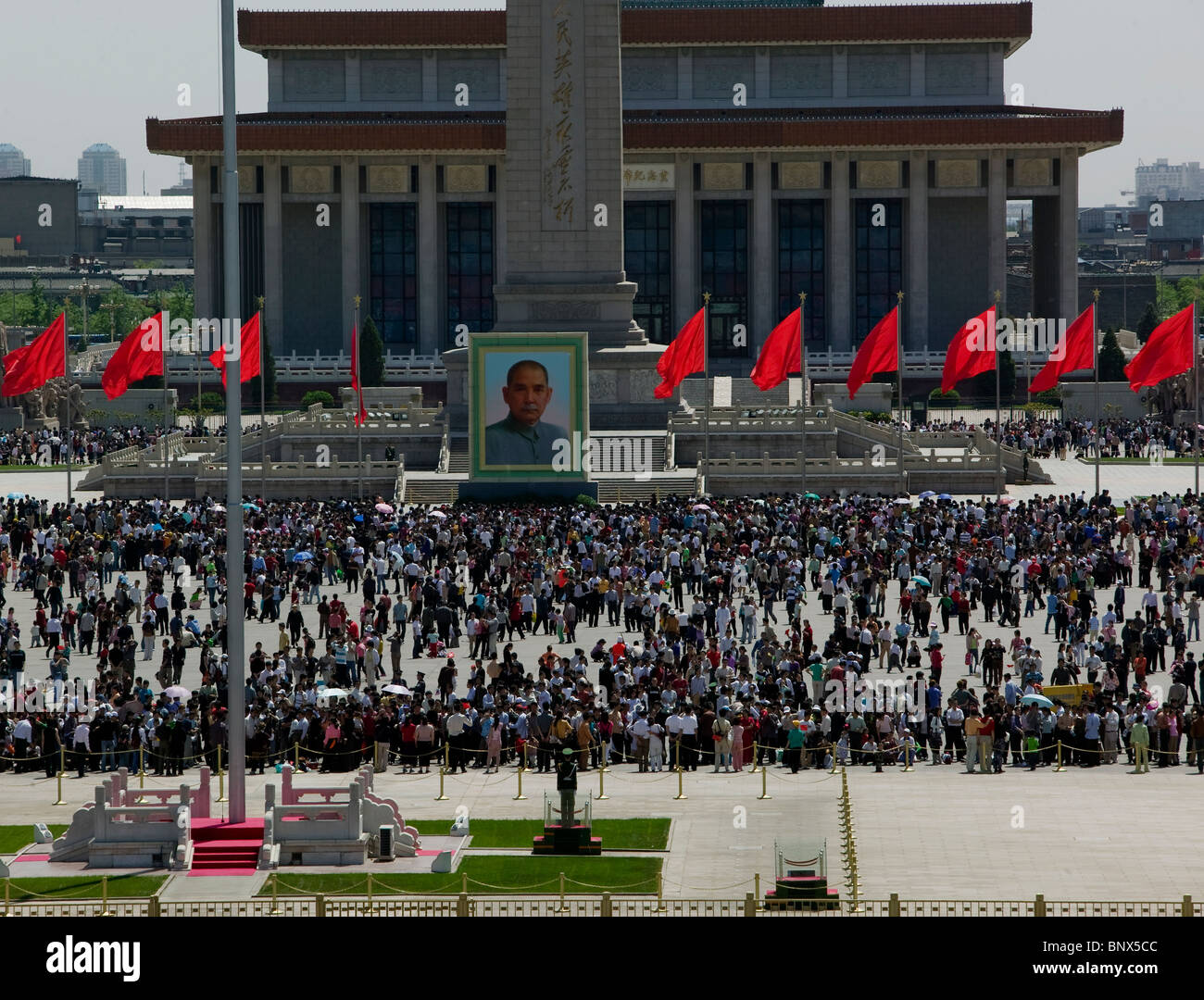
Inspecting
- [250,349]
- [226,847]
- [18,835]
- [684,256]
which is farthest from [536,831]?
[684,256]

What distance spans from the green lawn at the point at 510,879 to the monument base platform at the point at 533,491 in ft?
119

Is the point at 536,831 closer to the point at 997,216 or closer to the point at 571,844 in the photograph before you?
the point at 571,844

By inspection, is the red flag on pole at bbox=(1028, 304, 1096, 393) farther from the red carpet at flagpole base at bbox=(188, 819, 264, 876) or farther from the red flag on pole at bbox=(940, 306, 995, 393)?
the red carpet at flagpole base at bbox=(188, 819, 264, 876)

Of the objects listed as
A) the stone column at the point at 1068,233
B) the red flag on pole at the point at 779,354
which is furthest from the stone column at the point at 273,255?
the red flag on pole at the point at 779,354

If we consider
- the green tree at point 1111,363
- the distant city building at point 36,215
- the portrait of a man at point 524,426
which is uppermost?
the distant city building at point 36,215

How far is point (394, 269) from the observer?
377ft

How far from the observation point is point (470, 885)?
26922mm

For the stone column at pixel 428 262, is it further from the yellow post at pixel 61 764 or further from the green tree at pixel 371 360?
the yellow post at pixel 61 764

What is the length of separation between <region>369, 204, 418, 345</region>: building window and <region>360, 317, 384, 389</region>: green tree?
13.9 meters

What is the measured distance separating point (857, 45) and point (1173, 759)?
292ft

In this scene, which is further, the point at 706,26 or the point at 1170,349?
the point at 706,26

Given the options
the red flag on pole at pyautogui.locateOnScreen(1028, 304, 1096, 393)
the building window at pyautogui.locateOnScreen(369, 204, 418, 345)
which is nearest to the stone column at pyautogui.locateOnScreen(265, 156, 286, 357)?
the building window at pyautogui.locateOnScreen(369, 204, 418, 345)

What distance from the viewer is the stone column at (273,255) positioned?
11219 centimetres

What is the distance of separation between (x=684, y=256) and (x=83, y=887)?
289ft
